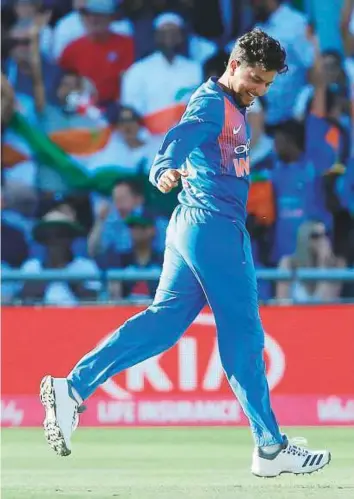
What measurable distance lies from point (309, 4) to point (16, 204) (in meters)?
3.48

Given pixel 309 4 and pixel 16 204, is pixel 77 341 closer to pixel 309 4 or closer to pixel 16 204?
pixel 16 204

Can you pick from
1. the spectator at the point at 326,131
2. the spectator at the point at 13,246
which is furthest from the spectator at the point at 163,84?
the spectator at the point at 13,246

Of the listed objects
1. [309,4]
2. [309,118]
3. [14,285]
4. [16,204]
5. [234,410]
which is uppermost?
[309,4]

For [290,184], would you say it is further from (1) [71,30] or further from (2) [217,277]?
(2) [217,277]

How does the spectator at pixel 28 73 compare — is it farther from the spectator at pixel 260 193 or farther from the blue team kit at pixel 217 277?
the blue team kit at pixel 217 277

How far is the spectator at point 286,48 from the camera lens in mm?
11969

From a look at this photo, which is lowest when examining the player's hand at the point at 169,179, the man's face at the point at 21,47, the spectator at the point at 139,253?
the spectator at the point at 139,253

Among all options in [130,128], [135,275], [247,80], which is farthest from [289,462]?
[130,128]

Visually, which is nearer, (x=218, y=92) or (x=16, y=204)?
(x=218, y=92)

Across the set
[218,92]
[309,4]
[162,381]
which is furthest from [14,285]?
[218,92]

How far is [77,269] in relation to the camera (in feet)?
37.9

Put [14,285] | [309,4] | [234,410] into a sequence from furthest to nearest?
[309,4]
[14,285]
[234,410]

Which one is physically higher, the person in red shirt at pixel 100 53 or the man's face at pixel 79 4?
the man's face at pixel 79 4

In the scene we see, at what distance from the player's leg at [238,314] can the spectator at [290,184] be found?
5522 millimetres
